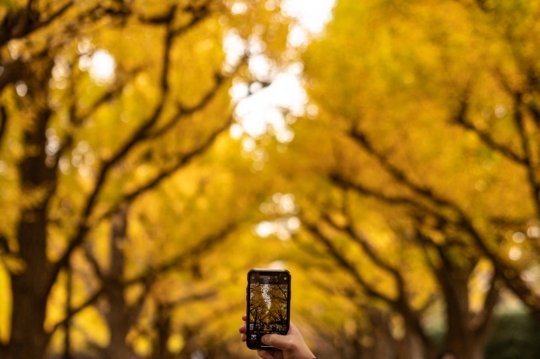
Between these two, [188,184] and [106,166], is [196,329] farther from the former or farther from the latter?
[106,166]

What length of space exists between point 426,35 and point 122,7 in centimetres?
407

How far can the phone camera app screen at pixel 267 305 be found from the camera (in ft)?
10.9

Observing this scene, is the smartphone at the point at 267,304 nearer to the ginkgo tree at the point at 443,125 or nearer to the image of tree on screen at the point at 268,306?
the image of tree on screen at the point at 268,306

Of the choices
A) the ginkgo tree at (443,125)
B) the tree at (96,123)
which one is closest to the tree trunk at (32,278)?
the tree at (96,123)

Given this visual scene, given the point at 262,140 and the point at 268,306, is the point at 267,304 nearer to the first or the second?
the point at 268,306

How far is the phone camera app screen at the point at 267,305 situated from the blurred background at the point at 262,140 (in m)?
3.08

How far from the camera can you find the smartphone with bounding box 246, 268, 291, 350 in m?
3.31

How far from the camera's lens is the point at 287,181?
1473cm

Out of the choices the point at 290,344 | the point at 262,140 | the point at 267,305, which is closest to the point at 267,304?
the point at 267,305

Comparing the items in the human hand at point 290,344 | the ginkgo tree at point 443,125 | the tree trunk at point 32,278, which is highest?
the ginkgo tree at point 443,125

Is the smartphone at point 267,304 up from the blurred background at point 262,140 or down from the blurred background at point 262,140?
down

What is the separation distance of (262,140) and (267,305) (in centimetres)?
1150

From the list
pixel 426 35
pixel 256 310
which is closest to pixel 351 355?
pixel 426 35

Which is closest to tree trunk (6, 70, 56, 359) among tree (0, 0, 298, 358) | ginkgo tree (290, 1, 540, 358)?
tree (0, 0, 298, 358)
